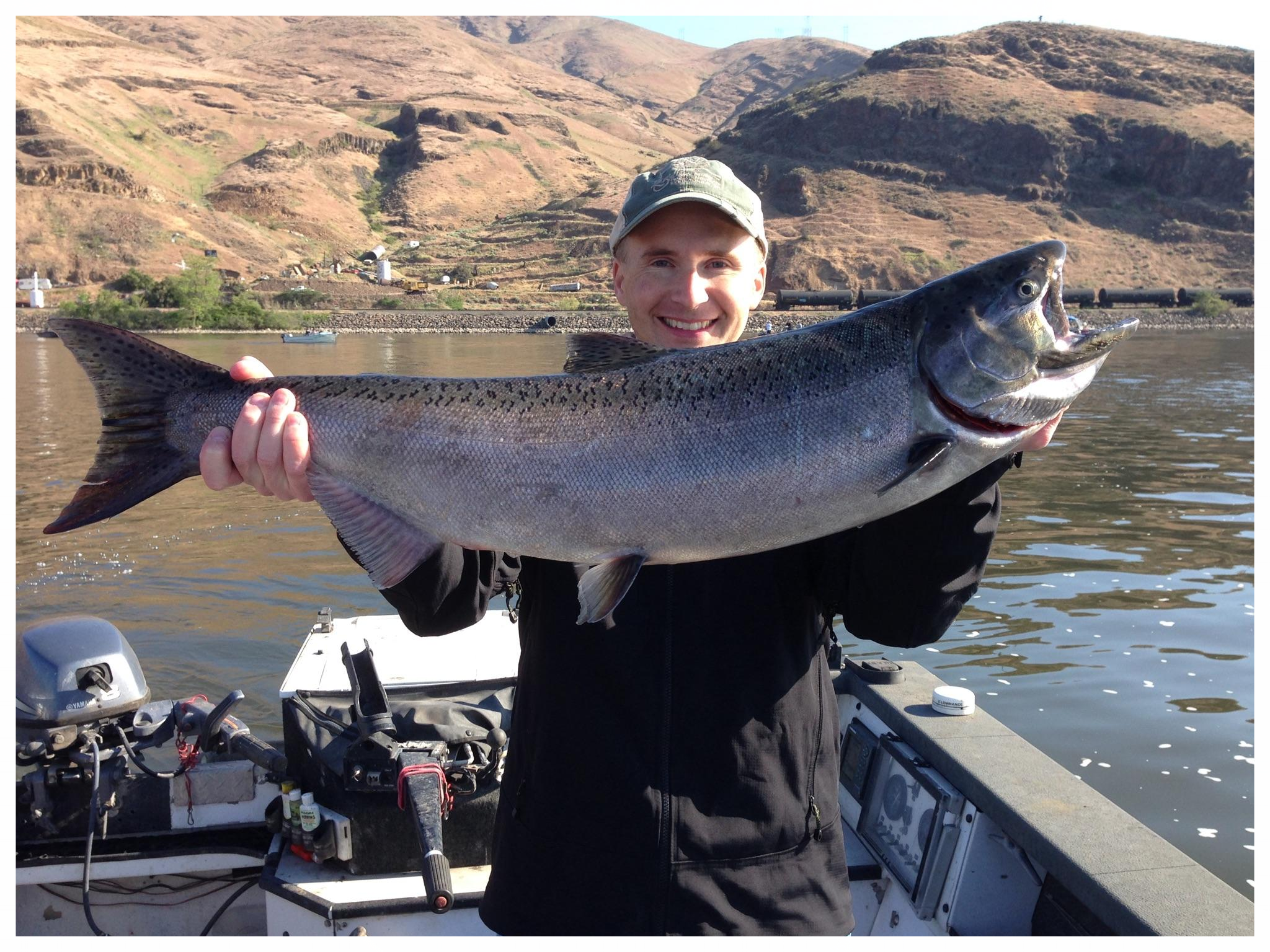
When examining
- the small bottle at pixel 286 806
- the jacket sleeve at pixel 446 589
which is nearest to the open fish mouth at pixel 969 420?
the jacket sleeve at pixel 446 589

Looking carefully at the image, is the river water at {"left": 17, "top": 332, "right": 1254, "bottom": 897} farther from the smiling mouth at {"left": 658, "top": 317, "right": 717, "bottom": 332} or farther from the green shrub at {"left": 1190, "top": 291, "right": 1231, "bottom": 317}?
the green shrub at {"left": 1190, "top": 291, "right": 1231, "bottom": 317}

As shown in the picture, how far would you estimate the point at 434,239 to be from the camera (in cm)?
15962

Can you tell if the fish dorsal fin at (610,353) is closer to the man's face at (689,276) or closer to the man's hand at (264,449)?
the man's face at (689,276)

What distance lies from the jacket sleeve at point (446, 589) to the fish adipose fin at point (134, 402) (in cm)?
63

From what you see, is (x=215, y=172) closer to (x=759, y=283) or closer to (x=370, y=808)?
(x=370, y=808)

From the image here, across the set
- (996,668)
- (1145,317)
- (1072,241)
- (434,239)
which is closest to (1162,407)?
(996,668)

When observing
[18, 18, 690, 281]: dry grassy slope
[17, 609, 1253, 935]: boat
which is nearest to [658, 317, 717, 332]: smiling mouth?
[17, 609, 1253, 935]: boat

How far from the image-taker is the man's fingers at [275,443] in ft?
10.0

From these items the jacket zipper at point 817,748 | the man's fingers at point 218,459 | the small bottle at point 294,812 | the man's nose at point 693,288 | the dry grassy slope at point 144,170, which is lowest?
the small bottle at point 294,812

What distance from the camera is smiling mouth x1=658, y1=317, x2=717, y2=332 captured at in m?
3.31

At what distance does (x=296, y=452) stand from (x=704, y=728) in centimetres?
142

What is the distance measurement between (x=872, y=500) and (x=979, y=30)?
195m

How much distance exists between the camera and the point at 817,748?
2.97 metres

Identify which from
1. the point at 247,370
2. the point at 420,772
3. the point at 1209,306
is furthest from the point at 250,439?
the point at 1209,306
